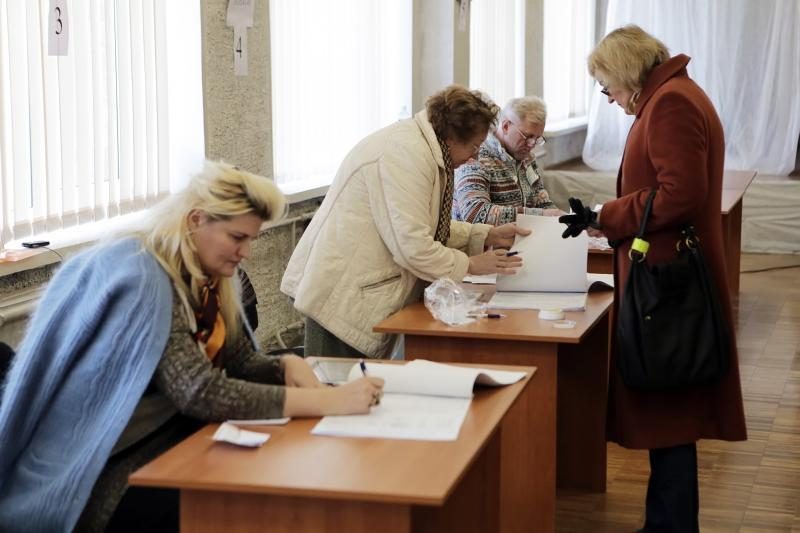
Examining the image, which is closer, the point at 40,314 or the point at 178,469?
the point at 178,469

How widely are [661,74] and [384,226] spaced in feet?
2.85

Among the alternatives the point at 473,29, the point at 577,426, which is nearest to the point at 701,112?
the point at 577,426

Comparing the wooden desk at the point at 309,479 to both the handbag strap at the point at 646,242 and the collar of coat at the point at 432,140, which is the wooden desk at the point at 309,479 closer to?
the handbag strap at the point at 646,242

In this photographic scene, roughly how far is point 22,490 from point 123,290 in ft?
1.35

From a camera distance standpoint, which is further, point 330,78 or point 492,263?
point 330,78

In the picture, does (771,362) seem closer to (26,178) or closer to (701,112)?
(701,112)

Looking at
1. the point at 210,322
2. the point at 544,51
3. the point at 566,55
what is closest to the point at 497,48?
the point at 544,51

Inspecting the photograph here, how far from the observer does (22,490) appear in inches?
84.8

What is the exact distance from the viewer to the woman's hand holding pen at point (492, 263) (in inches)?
140

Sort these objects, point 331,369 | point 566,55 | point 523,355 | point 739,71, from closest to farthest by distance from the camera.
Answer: point 331,369, point 523,355, point 739,71, point 566,55

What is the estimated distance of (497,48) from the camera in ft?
25.8

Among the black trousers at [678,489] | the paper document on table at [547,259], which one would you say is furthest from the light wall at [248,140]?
the black trousers at [678,489]

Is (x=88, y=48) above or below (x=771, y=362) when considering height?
above

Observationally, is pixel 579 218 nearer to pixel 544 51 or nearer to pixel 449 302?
pixel 449 302
